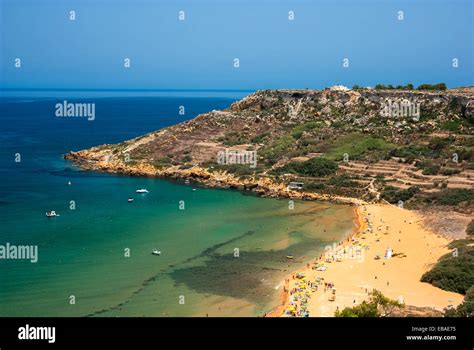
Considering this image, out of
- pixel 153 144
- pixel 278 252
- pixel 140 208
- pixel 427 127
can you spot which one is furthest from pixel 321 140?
pixel 278 252

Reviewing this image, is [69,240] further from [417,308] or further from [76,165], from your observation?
[76,165]

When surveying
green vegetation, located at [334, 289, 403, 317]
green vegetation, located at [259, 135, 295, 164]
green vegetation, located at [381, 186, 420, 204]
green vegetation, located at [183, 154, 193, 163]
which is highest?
green vegetation, located at [259, 135, 295, 164]

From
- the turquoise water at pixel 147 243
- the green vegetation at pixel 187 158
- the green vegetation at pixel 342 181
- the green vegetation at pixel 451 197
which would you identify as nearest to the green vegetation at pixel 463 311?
the turquoise water at pixel 147 243

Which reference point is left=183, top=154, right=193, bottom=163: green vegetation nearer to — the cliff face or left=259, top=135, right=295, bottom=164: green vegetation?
the cliff face

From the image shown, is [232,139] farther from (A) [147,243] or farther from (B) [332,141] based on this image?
(A) [147,243]

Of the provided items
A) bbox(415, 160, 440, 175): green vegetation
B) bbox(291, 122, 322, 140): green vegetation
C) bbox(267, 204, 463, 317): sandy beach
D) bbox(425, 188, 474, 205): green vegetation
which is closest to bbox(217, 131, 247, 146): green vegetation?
bbox(291, 122, 322, 140): green vegetation

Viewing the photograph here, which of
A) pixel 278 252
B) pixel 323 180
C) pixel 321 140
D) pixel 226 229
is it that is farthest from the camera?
pixel 321 140
